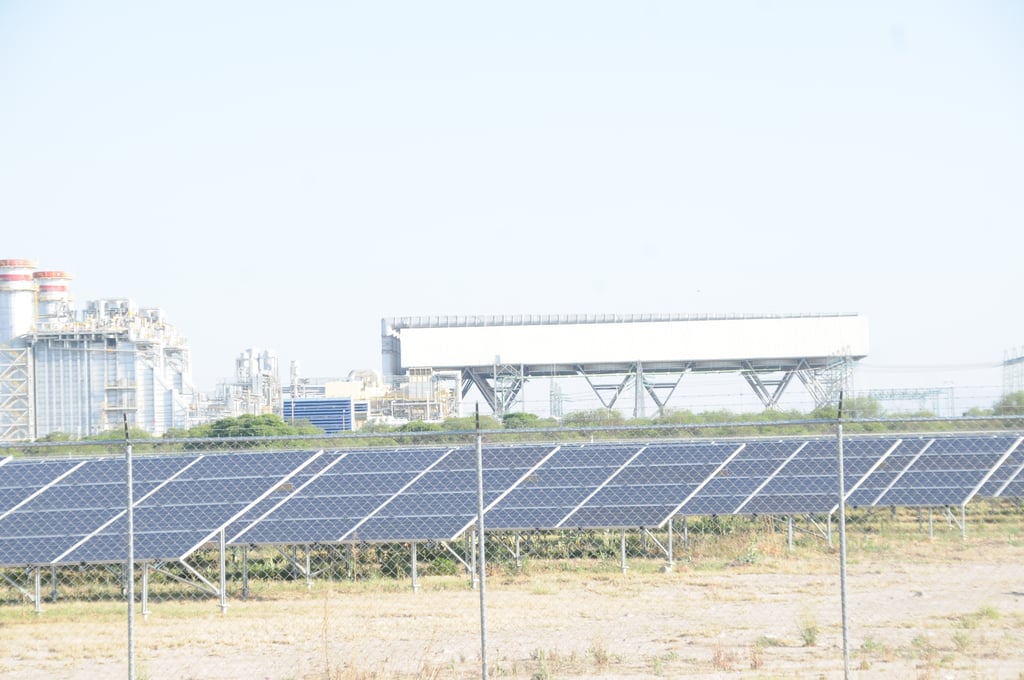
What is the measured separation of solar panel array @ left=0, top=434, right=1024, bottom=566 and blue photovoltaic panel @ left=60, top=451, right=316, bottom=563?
0.03 meters

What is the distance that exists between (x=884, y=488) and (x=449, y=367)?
132ft

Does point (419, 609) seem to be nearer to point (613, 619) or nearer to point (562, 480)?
point (613, 619)

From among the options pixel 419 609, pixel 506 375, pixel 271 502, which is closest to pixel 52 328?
pixel 506 375

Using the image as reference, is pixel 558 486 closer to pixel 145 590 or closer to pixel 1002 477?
pixel 145 590

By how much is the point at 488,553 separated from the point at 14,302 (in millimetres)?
46609

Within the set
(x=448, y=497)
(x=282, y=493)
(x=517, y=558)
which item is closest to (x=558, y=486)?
(x=517, y=558)

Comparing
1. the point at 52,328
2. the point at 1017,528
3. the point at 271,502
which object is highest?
the point at 52,328

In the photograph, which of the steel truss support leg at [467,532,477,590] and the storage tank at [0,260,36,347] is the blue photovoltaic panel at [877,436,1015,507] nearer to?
the steel truss support leg at [467,532,477,590]

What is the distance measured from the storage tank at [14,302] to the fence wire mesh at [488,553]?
139 feet

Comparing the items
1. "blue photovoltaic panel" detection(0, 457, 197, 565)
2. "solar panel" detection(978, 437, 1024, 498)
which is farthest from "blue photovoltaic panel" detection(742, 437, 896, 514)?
"blue photovoltaic panel" detection(0, 457, 197, 565)

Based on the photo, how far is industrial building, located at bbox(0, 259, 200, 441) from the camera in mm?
59281

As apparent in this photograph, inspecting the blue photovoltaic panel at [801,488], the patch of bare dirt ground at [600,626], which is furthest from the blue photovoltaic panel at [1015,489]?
the blue photovoltaic panel at [801,488]

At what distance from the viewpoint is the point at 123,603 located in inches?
690

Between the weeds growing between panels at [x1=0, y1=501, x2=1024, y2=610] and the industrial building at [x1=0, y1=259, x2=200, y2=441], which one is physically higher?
the industrial building at [x1=0, y1=259, x2=200, y2=441]
